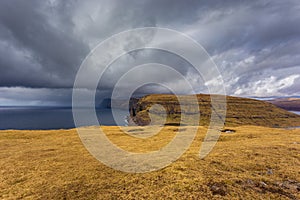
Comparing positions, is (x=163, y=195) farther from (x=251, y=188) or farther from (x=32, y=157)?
(x=32, y=157)

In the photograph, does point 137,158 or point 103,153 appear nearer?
point 137,158

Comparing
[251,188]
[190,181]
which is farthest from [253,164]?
[190,181]

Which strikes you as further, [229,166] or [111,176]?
[229,166]

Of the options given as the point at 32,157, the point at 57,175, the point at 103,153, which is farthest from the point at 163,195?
A: the point at 32,157

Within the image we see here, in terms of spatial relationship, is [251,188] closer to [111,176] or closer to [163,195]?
[163,195]

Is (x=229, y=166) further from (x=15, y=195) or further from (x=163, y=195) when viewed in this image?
(x=15, y=195)

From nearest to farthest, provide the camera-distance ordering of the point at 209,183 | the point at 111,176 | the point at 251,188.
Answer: the point at 251,188
the point at 209,183
the point at 111,176

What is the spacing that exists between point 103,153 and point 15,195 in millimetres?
11273

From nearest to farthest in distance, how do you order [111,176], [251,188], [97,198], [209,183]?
[97,198] → [251,188] → [209,183] → [111,176]

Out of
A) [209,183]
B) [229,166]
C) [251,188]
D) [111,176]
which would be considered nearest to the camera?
[251,188]

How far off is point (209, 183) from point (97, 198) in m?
8.80

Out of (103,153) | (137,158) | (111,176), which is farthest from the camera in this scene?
(103,153)

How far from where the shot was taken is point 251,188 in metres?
12.4

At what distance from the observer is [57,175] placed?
50.9 feet
